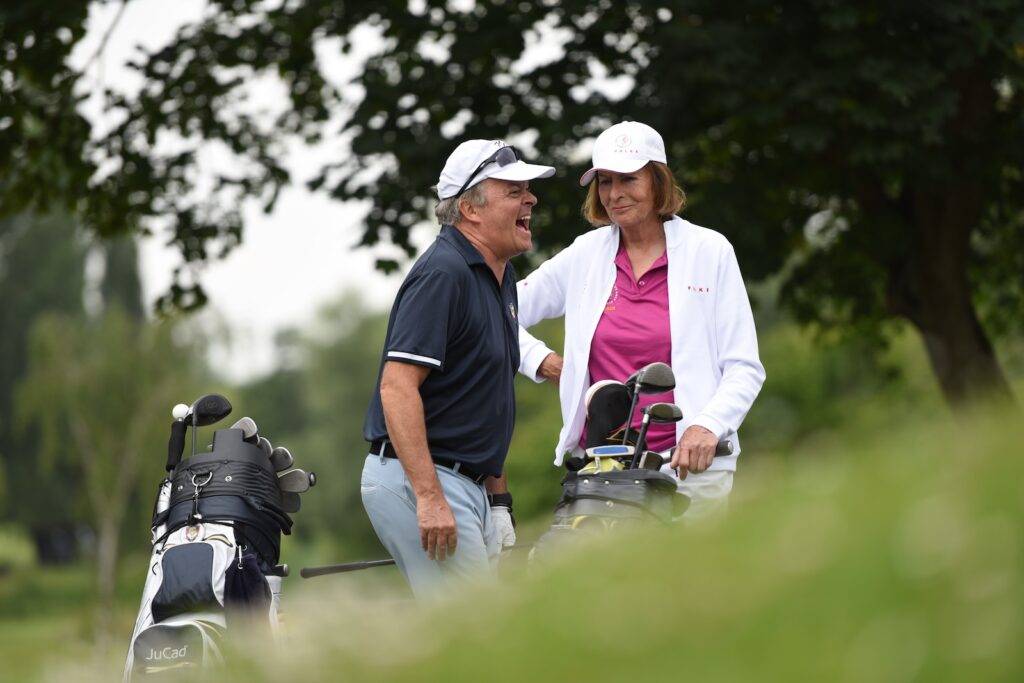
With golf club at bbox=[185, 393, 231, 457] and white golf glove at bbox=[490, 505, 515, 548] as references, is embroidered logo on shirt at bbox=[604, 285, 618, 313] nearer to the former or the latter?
white golf glove at bbox=[490, 505, 515, 548]

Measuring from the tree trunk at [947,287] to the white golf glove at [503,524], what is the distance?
8.80m

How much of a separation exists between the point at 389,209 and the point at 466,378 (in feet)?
23.8

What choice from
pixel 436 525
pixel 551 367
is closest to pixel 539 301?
pixel 551 367

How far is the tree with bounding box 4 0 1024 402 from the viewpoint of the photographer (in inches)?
409

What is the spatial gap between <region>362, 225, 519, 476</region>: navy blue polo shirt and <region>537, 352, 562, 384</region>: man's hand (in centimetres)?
45

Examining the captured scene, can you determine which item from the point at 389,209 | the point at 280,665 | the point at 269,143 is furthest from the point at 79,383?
the point at 280,665

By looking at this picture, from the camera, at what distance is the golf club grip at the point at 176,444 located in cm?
542

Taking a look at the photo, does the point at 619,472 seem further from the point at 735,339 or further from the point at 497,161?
the point at 497,161

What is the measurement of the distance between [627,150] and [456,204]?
64cm

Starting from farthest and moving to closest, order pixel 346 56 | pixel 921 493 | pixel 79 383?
pixel 79 383 < pixel 346 56 < pixel 921 493

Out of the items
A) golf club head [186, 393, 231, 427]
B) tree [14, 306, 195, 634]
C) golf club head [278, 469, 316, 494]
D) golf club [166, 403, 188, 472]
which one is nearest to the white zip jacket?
golf club head [278, 469, 316, 494]

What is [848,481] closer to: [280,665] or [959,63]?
[280,665]

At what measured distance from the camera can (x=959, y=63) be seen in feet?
33.5

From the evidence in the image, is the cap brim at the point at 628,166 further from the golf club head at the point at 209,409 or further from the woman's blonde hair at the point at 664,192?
the golf club head at the point at 209,409
